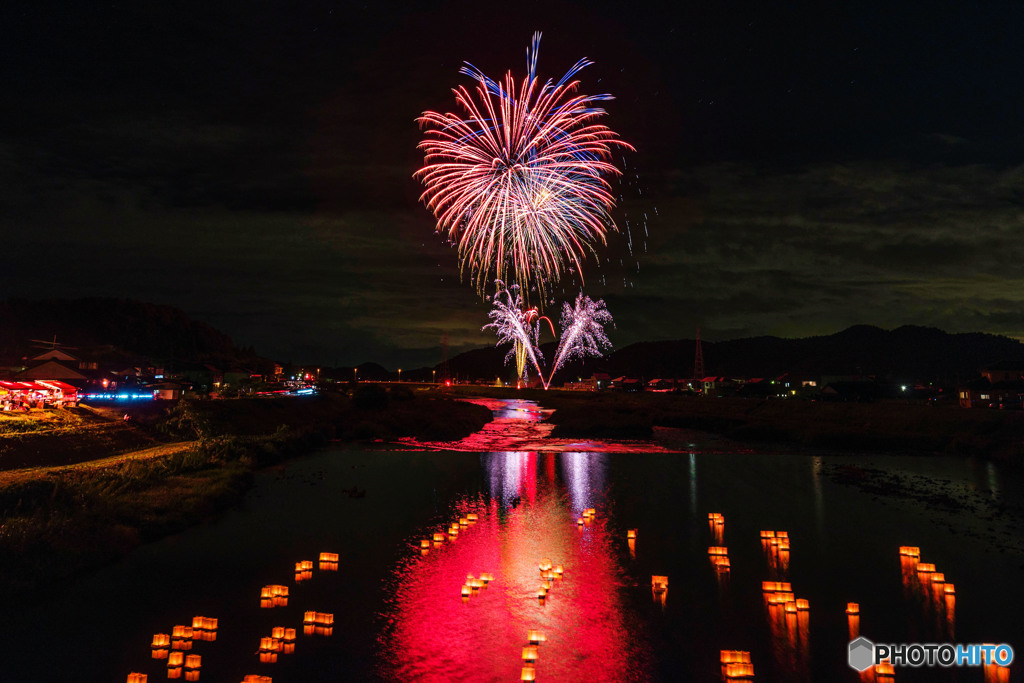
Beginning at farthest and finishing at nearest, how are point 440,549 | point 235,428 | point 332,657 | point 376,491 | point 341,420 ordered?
point 341,420 < point 235,428 < point 376,491 < point 440,549 < point 332,657

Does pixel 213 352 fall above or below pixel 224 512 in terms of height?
above

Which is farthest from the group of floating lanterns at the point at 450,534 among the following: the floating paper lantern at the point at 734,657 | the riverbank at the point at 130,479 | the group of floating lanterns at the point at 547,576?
the floating paper lantern at the point at 734,657

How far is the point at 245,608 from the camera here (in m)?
12.9

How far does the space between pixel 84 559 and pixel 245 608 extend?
4960 millimetres

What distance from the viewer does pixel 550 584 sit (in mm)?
14703

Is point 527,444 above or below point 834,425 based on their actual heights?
below

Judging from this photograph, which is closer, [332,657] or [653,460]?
[332,657]

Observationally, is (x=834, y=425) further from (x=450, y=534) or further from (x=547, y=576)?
(x=547, y=576)

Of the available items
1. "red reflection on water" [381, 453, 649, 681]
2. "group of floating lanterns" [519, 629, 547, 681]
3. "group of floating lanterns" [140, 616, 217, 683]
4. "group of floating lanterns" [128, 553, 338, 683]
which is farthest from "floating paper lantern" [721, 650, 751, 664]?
"group of floating lanterns" [140, 616, 217, 683]

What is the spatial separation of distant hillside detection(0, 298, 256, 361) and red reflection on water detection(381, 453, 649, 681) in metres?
129

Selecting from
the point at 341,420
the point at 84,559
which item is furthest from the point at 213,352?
the point at 84,559

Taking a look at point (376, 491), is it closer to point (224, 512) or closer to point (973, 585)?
point (224, 512)

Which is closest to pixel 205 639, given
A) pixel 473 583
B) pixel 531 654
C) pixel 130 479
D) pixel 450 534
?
pixel 473 583

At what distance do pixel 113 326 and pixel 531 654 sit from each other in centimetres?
17973
